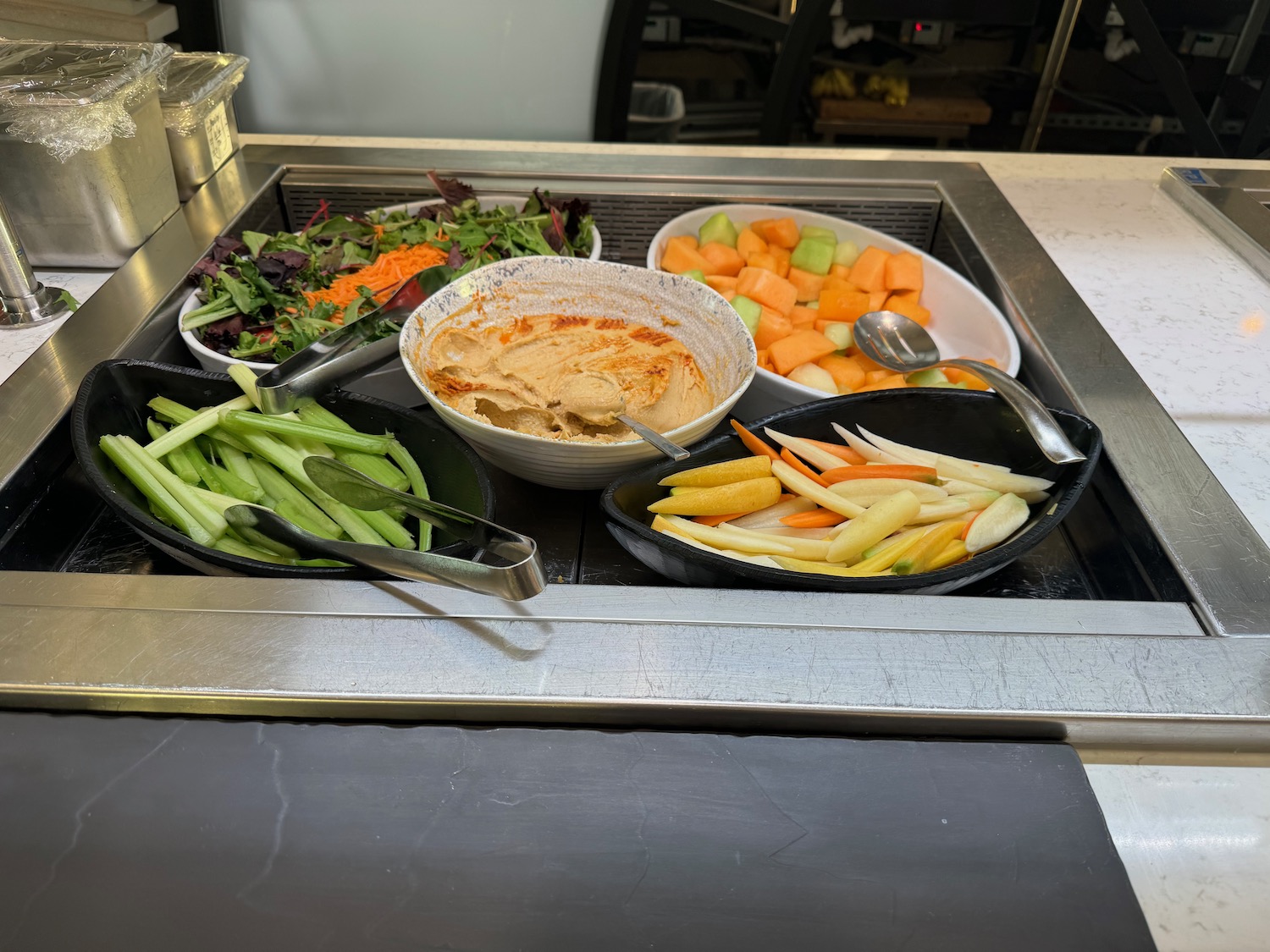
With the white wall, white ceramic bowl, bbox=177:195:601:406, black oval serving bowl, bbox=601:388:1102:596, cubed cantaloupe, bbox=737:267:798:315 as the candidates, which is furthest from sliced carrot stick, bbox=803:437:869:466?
the white wall

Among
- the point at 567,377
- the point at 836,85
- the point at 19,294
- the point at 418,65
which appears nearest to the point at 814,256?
the point at 567,377

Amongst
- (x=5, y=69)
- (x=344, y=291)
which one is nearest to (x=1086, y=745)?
(x=344, y=291)

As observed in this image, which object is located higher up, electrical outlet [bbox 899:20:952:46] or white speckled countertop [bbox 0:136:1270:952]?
electrical outlet [bbox 899:20:952:46]

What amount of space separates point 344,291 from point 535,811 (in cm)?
96

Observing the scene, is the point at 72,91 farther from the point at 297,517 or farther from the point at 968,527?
the point at 968,527

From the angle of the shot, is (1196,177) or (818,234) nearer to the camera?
(818,234)

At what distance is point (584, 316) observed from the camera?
1.29 meters

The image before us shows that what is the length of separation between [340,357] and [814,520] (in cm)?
65

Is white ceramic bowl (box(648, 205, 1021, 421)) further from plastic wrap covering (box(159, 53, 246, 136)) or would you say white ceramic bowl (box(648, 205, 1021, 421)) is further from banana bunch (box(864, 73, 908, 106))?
banana bunch (box(864, 73, 908, 106))

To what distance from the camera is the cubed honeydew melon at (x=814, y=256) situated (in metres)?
1.45

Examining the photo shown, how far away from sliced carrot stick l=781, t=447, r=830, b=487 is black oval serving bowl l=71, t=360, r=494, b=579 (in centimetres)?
37

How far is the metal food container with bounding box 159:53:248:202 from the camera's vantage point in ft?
4.70

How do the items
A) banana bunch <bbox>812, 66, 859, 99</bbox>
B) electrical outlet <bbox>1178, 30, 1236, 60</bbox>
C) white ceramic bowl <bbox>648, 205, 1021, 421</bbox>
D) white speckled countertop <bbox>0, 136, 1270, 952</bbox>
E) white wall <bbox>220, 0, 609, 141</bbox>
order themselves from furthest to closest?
1. banana bunch <bbox>812, 66, 859, 99</bbox>
2. electrical outlet <bbox>1178, 30, 1236, 60</bbox>
3. white wall <bbox>220, 0, 609, 141</bbox>
4. white ceramic bowl <bbox>648, 205, 1021, 421</bbox>
5. white speckled countertop <bbox>0, 136, 1270, 952</bbox>

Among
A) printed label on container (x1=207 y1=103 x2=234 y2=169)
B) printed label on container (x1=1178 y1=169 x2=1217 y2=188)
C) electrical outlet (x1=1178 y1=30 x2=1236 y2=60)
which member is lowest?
printed label on container (x1=207 y1=103 x2=234 y2=169)
